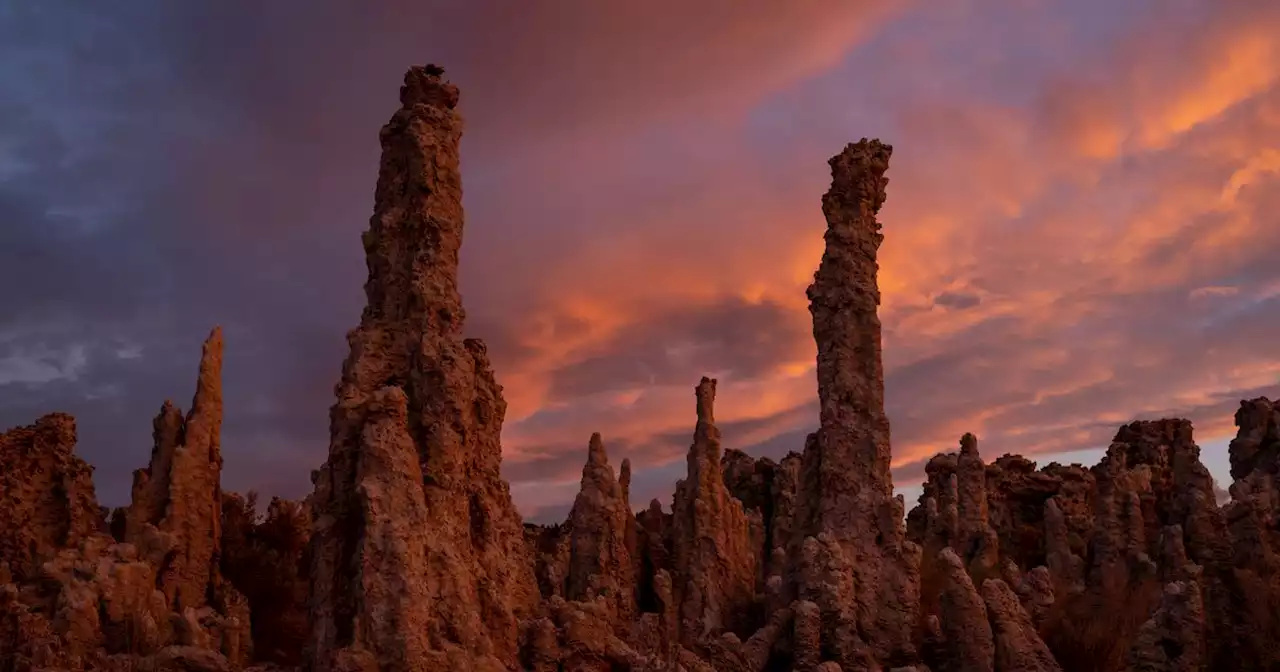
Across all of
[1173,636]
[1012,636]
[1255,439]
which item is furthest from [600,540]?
[1255,439]

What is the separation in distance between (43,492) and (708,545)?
1657 cm

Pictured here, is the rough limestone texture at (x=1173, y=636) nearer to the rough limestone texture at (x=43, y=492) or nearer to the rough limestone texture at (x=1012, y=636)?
the rough limestone texture at (x=1012, y=636)

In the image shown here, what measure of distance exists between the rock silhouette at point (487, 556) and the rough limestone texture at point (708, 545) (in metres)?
0.07

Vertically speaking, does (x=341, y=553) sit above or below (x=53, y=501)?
below

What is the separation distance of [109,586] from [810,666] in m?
13.1

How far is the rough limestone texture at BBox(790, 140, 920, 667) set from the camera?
61.8ft

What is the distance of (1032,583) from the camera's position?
1014 inches

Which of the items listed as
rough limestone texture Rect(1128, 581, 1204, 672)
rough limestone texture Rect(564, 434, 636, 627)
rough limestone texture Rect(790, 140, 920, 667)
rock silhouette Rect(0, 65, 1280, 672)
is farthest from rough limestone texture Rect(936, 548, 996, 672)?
rough limestone texture Rect(564, 434, 636, 627)

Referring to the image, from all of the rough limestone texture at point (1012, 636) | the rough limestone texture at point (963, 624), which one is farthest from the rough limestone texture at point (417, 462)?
the rough limestone texture at point (1012, 636)

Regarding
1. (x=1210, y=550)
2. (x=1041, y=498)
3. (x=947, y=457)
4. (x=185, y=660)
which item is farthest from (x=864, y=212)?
(x=1041, y=498)

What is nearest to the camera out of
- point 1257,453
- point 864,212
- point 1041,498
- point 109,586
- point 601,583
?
point 109,586

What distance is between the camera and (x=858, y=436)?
20.6 meters

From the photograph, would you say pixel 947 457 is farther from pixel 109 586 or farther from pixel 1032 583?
pixel 109 586

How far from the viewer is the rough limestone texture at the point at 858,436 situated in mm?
18828
